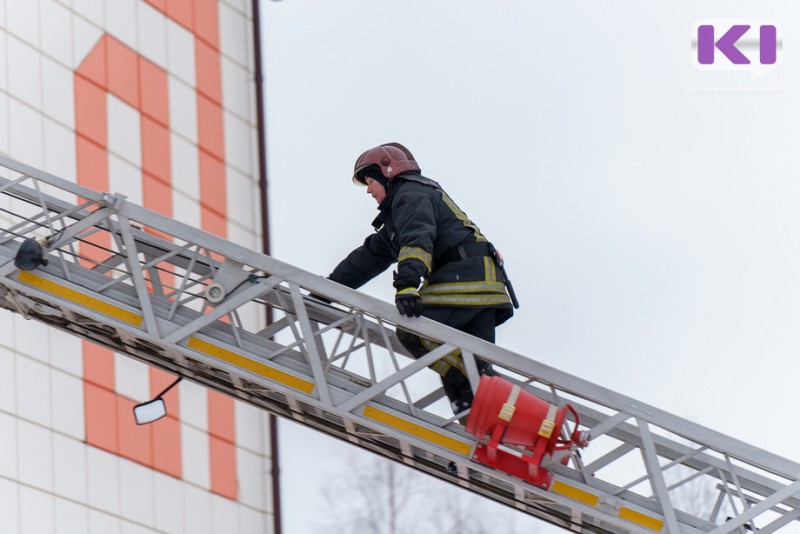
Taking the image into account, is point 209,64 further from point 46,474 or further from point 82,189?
point 82,189

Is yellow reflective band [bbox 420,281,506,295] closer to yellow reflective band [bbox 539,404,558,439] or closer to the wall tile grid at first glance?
yellow reflective band [bbox 539,404,558,439]

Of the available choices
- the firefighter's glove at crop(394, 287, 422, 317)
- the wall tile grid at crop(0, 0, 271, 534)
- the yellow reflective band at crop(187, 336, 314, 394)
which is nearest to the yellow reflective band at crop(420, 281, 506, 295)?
the firefighter's glove at crop(394, 287, 422, 317)

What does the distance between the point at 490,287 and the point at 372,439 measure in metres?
1.28

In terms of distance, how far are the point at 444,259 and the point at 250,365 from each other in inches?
55.1

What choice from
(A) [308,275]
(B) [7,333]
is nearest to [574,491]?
(A) [308,275]

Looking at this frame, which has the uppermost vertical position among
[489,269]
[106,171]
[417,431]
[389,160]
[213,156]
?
[213,156]

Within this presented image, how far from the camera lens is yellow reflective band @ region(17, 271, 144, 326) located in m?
9.04

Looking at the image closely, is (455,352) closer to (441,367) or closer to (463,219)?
(441,367)

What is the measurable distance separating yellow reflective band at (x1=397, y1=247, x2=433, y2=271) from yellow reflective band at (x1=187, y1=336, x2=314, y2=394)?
98cm

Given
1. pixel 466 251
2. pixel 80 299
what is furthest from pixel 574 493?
pixel 80 299

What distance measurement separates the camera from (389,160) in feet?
31.0

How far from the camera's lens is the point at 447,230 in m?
9.25

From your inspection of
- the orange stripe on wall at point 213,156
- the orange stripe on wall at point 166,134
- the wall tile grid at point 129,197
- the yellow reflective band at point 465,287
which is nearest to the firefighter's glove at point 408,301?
the yellow reflective band at point 465,287

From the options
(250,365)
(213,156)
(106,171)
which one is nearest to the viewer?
(250,365)
